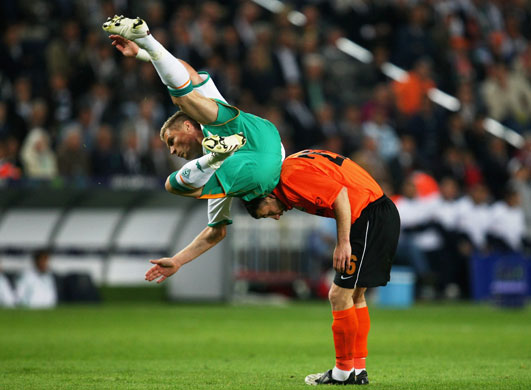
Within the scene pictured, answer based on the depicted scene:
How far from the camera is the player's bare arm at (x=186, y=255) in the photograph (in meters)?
8.03

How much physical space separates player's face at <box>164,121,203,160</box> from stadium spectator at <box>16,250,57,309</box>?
34.3 ft

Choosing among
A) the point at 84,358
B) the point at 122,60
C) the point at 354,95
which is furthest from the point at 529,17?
the point at 84,358

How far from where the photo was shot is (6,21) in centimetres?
2150

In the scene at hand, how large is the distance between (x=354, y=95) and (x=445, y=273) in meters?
6.10

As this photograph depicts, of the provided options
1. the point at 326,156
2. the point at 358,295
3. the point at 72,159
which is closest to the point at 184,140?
the point at 326,156

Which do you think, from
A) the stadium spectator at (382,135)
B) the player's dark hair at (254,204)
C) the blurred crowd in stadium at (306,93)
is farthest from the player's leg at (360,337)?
the stadium spectator at (382,135)

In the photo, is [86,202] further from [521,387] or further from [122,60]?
[521,387]

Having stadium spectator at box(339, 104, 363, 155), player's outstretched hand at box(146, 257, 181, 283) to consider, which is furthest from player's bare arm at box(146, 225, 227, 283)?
stadium spectator at box(339, 104, 363, 155)

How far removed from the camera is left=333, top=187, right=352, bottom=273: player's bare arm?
7570 mm

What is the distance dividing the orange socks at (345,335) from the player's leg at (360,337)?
0.15m

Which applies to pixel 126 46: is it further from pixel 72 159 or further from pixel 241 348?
pixel 72 159

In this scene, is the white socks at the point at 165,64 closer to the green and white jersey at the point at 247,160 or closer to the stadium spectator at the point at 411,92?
the green and white jersey at the point at 247,160

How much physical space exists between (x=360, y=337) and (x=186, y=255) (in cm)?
150

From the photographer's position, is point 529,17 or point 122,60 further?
point 529,17
